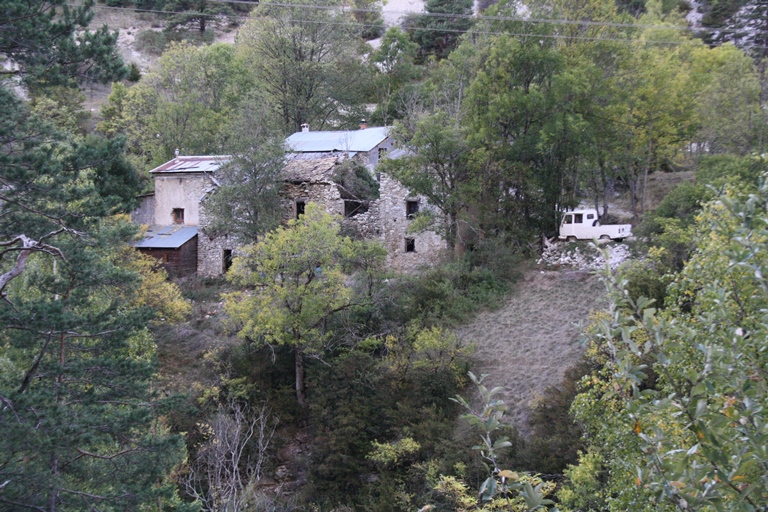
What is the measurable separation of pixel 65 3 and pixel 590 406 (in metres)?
9.56

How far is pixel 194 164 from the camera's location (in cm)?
2980

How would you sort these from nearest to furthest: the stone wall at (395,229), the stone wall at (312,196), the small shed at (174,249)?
1. the stone wall at (395,229)
2. the stone wall at (312,196)
3. the small shed at (174,249)

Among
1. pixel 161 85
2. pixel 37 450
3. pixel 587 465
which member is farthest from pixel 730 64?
pixel 161 85

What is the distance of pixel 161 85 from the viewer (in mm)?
40750

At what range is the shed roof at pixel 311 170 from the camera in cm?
2709

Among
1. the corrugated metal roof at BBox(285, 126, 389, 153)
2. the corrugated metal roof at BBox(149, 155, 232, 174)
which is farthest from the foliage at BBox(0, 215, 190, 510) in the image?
the corrugated metal roof at BBox(285, 126, 389, 153)

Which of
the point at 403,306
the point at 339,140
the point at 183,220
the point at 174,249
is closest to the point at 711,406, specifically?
the point at 403,306

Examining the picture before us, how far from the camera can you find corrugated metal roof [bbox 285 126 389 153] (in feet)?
96.3

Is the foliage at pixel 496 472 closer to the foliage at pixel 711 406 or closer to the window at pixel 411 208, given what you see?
the foliage at pixel 711 406

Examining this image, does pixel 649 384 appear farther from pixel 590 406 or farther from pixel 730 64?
pixel 730 64

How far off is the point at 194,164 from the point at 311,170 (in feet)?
21.0

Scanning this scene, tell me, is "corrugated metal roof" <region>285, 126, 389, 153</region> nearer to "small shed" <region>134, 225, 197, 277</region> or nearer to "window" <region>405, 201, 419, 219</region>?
"window" <region>405, 201, 419, 219</region>

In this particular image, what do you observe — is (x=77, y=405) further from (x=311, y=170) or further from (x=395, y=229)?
(x=311, y=170)

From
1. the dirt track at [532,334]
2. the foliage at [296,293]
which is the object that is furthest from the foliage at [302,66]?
the dirt track at [532,334]
